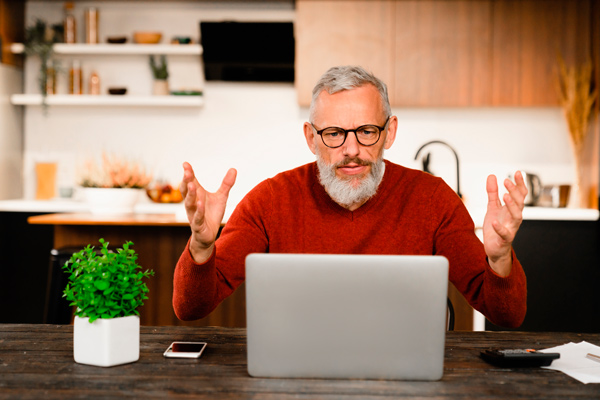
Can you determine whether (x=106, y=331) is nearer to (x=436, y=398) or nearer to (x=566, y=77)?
(x=436, y=398)

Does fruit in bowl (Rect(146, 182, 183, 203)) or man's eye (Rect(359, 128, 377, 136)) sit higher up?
man's eye (Rect(359, 128, 377, 136))

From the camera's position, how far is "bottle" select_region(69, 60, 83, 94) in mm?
4039

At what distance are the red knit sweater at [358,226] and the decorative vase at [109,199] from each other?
1.72 metres

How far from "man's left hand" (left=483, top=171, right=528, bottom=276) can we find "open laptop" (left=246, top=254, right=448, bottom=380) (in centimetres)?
33

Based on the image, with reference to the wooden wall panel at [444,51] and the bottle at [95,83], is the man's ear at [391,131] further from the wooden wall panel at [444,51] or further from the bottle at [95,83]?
the bottle at [95,83]

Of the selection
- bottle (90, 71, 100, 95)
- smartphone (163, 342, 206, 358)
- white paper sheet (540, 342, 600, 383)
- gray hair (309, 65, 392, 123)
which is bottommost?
white paper sheet (540, 342, 600, 383)

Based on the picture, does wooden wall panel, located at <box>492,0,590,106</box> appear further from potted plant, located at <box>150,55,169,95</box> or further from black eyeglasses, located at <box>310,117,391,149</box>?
black eyeglasses, located at <box>310,117,391,149</box>

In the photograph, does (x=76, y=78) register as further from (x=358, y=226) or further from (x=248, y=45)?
(x=358, y=226)

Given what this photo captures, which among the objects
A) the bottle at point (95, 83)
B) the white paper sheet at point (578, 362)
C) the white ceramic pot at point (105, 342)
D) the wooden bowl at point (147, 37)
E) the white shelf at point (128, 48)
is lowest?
the white paper sheet at point (578, 362)

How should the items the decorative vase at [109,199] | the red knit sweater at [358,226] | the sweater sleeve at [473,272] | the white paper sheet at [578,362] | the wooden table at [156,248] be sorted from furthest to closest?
the decorative vase at [109,199] → the wooden table at [156,248] → the red knit sweater at [358,226] → the sweater sleeve at [473,272] → the white paper sheet at [578,362]

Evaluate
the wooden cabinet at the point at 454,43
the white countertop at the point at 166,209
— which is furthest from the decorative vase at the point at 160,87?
the wooden cabinet at the point at 454,43

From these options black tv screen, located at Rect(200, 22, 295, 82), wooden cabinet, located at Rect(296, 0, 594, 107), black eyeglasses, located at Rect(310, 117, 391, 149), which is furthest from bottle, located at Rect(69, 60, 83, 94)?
black eyeglasses, located at Rect(310, 117, 391, 149)

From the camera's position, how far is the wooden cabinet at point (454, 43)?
376cm

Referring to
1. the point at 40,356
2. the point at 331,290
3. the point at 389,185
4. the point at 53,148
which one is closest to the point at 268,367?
the point at 331,290
